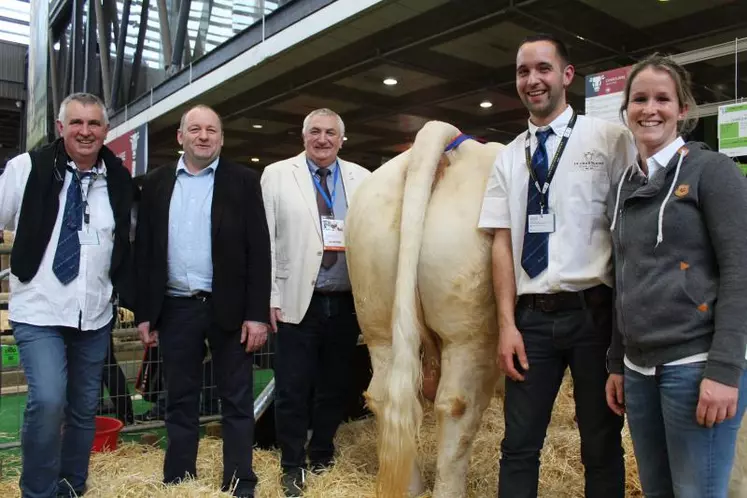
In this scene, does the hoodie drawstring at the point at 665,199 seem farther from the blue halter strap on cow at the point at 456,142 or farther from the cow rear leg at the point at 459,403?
the blue halter strap on cow at the point at 456,142

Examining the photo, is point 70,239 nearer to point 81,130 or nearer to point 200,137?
point 81,130

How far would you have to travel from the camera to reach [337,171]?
10.5ft

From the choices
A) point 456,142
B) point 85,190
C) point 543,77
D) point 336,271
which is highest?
point 543,77

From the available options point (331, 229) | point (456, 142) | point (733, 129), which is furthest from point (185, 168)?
point (733, 129)

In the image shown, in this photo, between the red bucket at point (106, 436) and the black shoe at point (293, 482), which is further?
the red bucket at point (106, 436)

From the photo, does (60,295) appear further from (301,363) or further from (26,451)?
(301,363)

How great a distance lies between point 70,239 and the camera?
101 inches

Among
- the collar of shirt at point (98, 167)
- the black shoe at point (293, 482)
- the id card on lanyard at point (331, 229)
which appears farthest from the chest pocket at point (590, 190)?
the collar of shirt at point (98, 167)

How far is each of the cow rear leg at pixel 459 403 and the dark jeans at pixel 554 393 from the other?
26 centimetres

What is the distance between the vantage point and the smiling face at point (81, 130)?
8.50 ft

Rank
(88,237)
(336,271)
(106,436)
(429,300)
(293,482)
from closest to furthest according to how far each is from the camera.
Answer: (429,300) → (88,237) → (293,482) → (336,271) → (106,436)

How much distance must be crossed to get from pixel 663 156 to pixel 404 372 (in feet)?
3.64

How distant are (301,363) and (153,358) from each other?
185 centimetres

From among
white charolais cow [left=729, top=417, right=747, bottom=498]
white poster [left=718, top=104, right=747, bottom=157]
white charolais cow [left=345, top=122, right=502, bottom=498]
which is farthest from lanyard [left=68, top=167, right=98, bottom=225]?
white poster [left=718, top=104, right=747, bottom=157]
